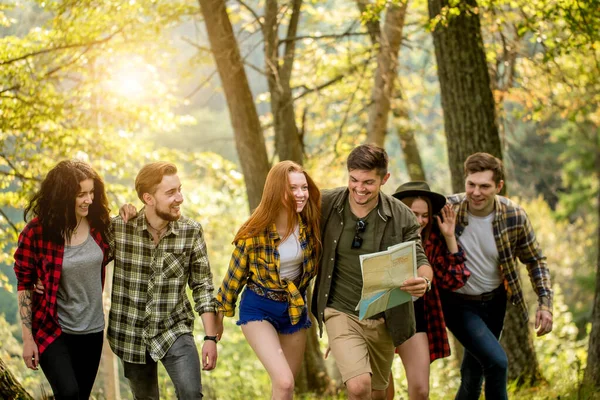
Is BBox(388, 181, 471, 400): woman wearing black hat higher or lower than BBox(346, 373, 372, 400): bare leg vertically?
higher

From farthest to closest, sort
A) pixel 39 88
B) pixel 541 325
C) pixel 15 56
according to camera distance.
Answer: pixel 39 88 < pixel 15 56 < pixel 541 325

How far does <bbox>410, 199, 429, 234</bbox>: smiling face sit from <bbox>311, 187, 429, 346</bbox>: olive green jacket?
36 centimetres

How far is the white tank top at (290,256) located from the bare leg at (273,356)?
13.9 inches

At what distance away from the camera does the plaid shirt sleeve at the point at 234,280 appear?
15.1 ft

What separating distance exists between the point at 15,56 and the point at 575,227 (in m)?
23.6

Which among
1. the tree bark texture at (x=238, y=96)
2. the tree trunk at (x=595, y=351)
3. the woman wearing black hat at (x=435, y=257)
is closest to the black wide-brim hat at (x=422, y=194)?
the woman wearing black hat at (x=435, y=257)

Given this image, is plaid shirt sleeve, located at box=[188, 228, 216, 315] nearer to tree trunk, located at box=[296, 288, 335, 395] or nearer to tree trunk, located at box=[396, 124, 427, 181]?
tree trunk, located at box=[296, 288, 335, 395]

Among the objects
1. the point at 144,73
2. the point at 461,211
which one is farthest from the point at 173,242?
the point at 144,73

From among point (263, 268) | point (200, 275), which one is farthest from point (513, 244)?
point (200, 275)

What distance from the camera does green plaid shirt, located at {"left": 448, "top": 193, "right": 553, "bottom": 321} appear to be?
17.4 ft

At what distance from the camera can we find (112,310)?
4.62 m

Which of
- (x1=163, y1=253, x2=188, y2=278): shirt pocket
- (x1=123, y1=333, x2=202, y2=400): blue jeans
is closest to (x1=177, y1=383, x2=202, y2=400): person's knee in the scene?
(x1=123, y1=333, x2=202, y2=400): blue jeans

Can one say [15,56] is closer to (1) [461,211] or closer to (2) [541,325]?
(1) [461,211]

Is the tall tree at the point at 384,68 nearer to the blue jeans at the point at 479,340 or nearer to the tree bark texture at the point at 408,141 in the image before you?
the tree bark texture at the point at 408,141
